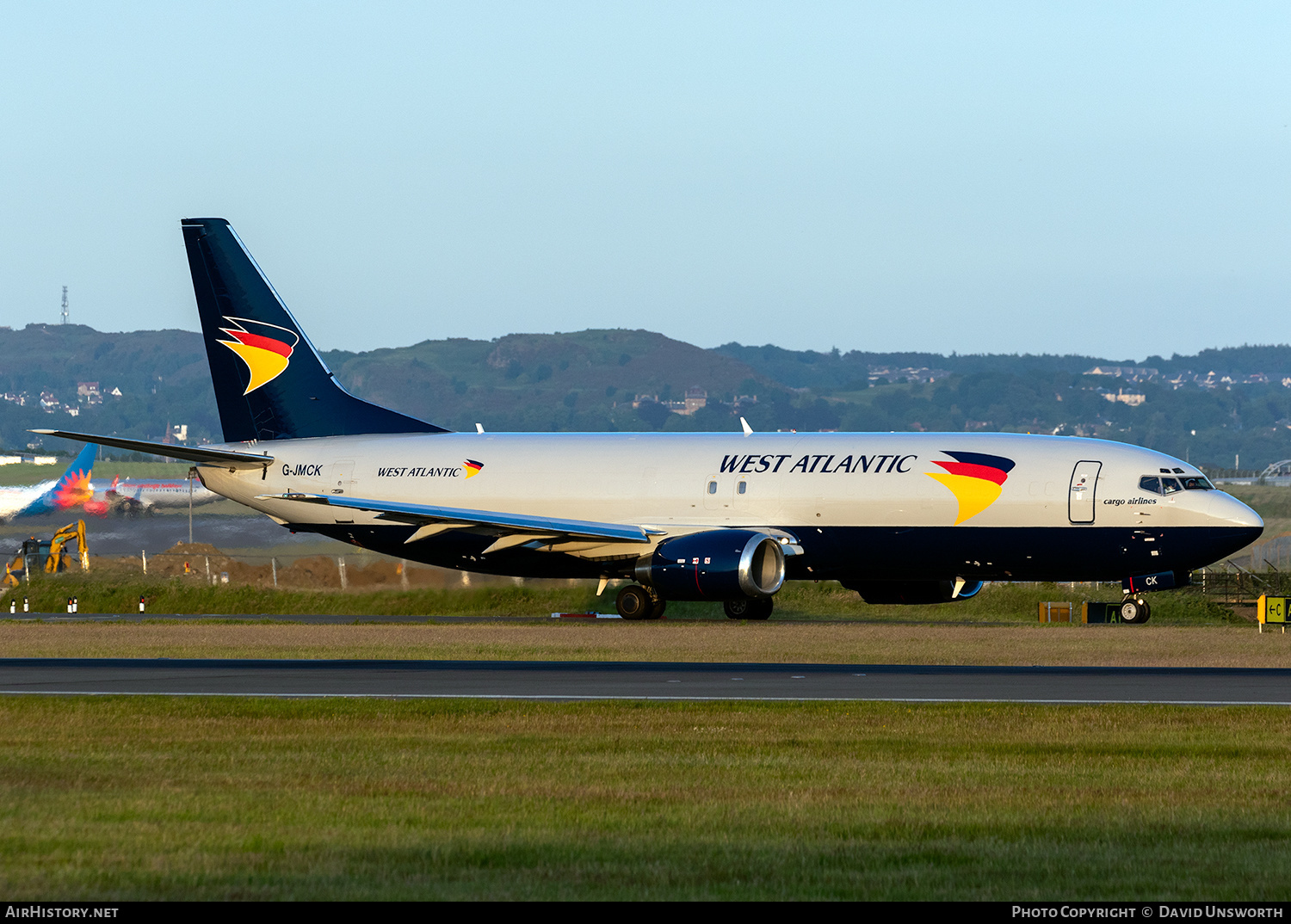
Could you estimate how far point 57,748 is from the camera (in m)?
17.0

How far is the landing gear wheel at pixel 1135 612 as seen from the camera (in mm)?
41719

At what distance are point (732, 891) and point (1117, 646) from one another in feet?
77.3

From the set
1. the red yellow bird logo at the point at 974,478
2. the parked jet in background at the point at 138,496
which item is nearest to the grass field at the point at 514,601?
the red yellow bird logo at the point at 974,478

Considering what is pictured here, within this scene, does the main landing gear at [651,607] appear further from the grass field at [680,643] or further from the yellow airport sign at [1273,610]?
the yellow airport sign at [1273,610]

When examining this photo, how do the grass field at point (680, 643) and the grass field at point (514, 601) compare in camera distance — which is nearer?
the grass field at point (680, 643)

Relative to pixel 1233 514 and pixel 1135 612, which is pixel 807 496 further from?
pixel 1233 514

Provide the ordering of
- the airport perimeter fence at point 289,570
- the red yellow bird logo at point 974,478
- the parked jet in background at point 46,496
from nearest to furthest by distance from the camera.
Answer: the red yellow bird logo at point 974,478 < the airport perimeter fence at point 289,570 < the parked jet in background at point 46,496

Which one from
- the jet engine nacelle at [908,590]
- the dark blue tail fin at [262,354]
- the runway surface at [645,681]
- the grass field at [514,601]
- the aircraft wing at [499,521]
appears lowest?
the grass field at [514,601]

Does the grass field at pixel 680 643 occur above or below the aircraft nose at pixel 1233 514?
below

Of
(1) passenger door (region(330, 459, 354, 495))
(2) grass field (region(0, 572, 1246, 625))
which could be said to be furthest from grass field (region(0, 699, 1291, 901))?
(1) passenger door (region(330, 459, 354, 495))

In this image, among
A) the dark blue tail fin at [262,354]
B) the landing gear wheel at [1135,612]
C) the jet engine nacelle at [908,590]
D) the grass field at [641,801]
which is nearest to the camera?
the grass field at [641,801]

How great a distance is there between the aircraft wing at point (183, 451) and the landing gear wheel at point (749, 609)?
1370cm

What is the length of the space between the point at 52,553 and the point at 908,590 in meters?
31.8

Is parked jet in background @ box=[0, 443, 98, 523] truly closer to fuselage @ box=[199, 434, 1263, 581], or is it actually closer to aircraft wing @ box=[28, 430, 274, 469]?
fuselage @ box=[199, 434, 1263, 581]
